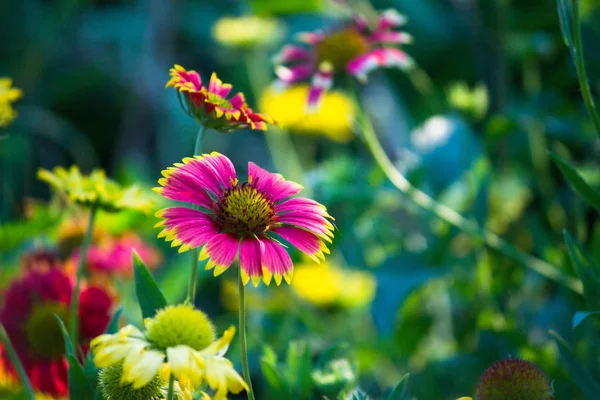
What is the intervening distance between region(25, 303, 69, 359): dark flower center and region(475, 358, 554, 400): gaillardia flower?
381mm

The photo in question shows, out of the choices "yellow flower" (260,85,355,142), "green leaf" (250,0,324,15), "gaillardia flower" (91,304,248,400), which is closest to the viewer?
"gaillardia flower" (91,304,248,400)

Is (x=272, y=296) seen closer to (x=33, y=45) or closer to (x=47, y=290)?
(x=47, y=290)

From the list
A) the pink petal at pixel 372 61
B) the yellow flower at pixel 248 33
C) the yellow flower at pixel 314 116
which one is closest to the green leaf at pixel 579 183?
the pink petal at pixel 372 61

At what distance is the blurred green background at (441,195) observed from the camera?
2.84 ft

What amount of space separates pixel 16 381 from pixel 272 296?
0.54 metres

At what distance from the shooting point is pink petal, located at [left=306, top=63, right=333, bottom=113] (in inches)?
31.8

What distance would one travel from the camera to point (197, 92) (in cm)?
48

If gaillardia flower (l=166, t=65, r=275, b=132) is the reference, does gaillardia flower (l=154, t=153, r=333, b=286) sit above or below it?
below

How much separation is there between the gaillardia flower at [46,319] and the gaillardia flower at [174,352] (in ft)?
0.84

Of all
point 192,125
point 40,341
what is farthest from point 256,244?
point 192,125

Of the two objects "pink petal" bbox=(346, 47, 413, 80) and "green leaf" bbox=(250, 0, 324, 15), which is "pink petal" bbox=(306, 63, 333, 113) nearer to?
"pink petal" bbox=(346, 47, 413, 80)

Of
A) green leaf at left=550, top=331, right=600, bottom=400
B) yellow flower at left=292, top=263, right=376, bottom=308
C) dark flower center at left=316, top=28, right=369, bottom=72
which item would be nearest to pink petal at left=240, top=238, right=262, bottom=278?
green leaf at left=550, top=331, right=600, bottom=400

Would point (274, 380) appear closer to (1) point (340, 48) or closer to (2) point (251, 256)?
(2) point (251, 256)

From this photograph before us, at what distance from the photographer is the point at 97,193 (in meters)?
0.62
